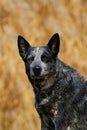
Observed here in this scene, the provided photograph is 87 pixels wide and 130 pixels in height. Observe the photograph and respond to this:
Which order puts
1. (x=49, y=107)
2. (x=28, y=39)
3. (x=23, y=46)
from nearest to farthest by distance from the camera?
(x=49, y=107), (x=23, y=46), (x=28, y=39)

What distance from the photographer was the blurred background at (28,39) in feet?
44.1

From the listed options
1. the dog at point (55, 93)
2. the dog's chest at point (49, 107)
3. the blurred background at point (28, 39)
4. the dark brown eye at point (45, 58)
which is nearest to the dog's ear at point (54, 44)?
the dog at point (55, 93)

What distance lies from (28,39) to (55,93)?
3.57 meters

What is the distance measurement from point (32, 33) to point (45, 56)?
3646 millimetres

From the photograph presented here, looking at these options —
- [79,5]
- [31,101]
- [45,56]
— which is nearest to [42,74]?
[45,56]

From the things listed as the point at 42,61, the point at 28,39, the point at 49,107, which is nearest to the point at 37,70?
the point at 42,61

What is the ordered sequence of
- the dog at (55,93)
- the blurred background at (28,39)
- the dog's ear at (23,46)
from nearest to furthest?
the dog at (55,93), the dog's ear at (23,46), the blurred background at (28,39)

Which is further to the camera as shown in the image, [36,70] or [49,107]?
[49,107]

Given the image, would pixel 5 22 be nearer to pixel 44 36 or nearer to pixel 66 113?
pixel 44 36

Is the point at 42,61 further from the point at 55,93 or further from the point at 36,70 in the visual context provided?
the point at 55,93

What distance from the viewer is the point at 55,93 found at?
10.5 metres

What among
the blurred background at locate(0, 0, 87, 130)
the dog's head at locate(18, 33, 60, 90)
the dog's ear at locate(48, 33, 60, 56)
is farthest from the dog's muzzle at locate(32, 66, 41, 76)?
the blurred background at locate(0, 0, 87, 130)

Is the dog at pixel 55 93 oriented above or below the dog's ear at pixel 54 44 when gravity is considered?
below

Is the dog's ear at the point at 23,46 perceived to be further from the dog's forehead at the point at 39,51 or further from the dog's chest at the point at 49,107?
the dog's chest at the point at 49,107
